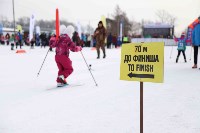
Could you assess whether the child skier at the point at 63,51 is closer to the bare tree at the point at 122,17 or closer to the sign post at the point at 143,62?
the sign post at the point at 143,62

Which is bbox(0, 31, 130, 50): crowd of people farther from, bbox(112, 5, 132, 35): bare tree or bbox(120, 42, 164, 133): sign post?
bbox(112, 5, 132, 35): bare tree

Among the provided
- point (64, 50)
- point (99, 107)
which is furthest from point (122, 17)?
point (99, 107)

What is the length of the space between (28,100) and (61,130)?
195cm

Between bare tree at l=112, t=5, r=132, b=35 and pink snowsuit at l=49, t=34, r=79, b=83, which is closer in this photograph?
pink snowsuit at l=49, t=34, r=79, b=83

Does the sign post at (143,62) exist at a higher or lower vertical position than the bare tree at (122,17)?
lower

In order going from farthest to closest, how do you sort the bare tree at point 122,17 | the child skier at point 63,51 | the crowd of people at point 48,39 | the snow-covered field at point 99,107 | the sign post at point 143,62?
the bare tree at point 122,17
the crowd of people at point 48,39
the child skier at point 63,51
the snow-covered field at point 99,107
the sign post at point 143,62

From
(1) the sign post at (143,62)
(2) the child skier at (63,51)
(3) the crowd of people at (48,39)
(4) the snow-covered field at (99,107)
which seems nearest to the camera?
(1) the sign post at (143,62)

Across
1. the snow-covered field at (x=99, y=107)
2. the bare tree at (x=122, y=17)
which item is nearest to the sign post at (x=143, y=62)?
the snow-covered field at (x=99, y=107)

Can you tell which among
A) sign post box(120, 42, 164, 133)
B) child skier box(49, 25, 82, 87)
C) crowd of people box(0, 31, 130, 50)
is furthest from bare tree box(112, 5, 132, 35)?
sign post box(120, 42, 164, 133)

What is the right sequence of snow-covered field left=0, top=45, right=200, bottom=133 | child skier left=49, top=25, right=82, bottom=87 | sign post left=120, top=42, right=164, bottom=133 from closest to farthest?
1. sign post left=120, top=42, right=164, bottom=133
2. snow-covered field left=0, top=45, right=200, bottom=133
3. child skier left=49, top=25, right=82, bottom=87

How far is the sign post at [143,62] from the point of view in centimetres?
305

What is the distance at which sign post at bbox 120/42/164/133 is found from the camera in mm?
3049

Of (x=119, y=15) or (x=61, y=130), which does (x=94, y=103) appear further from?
(x=119, y=15)

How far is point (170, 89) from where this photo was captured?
6.06 meters
